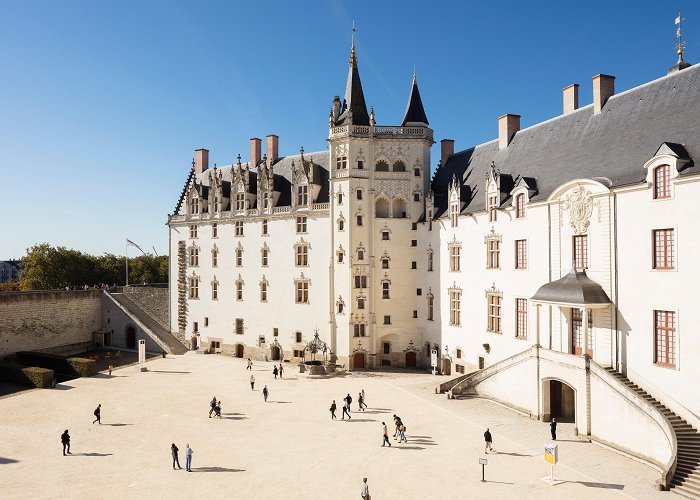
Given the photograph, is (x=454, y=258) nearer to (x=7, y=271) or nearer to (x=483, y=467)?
(x=483, y=467)

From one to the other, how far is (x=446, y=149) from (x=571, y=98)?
12.7 m

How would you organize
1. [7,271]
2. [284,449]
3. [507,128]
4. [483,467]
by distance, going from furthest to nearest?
[7,271] < [507,128] < [284,449] < [483,467]

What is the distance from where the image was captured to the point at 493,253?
33.8m

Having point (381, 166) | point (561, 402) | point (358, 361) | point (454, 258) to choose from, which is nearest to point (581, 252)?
point (561, 402)

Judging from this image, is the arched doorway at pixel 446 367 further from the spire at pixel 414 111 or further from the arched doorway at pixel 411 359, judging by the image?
the spire at pixel 414 111

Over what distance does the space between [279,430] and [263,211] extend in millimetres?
24805

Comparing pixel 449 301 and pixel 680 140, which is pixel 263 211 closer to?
pixel 449 301

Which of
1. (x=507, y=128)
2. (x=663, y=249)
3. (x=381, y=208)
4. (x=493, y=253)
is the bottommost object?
(x=663, y=249)

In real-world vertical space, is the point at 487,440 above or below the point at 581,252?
below

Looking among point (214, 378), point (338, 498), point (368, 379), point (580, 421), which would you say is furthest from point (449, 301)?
point (338, 498)

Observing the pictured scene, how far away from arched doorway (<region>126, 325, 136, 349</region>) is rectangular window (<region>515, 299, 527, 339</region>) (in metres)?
38.3

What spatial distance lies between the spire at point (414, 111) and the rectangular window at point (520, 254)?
1549cm

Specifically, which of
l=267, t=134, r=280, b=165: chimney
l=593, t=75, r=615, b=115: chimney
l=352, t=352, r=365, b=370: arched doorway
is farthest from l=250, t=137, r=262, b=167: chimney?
l=593, t=75, r=615, b=115: chimney

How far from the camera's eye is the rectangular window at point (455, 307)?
123ft
